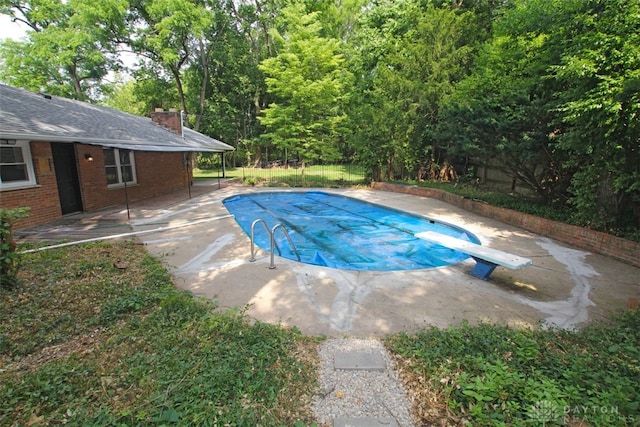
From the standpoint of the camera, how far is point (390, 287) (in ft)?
16.0

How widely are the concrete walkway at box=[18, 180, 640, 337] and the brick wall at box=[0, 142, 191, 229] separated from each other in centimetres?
79

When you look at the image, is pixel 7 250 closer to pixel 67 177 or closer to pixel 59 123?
pixel 59 123

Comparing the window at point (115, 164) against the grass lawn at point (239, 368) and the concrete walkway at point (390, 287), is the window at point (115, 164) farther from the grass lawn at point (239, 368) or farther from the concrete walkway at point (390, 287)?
the grass lawn at point (239, 368)

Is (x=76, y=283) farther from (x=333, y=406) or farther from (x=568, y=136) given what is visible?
(x=568, y=136)

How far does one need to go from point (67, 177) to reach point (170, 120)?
7.90 meters

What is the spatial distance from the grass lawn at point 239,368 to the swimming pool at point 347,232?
11.5ft

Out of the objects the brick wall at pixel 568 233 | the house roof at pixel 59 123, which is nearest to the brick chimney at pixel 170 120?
the house roof at pixel 59 123

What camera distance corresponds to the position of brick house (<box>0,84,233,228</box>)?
24.3 feet

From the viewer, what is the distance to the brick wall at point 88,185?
7.91 meters

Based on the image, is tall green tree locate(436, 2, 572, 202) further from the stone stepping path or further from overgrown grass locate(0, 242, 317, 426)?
overgrown grass locate(0, 242, 317, 426)

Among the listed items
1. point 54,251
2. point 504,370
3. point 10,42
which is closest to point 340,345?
point 504,370

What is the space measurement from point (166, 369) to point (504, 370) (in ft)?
10.0

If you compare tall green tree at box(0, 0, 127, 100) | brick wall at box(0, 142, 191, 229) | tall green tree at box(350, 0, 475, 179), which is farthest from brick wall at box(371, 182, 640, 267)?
tall green tree at box(0, 0, 127, 100)

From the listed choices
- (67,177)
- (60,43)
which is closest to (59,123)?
(67,177)
